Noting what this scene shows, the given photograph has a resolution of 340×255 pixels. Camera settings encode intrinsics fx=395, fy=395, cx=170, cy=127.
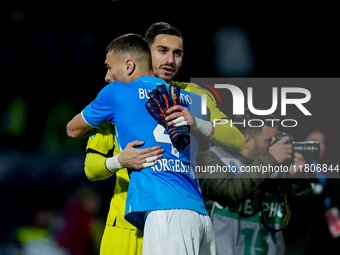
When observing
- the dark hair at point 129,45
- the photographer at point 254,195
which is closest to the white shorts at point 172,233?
the dark hair at point 129,45

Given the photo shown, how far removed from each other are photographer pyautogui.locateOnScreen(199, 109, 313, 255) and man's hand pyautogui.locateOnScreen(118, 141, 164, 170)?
1.20 metres

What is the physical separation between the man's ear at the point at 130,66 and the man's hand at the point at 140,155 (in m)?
0.45

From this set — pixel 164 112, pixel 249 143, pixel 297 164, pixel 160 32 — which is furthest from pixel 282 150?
pixel 164 112

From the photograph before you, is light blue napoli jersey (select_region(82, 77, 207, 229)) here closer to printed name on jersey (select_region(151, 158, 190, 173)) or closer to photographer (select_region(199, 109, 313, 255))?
printed name on jersey (select_region(151, 158, 190, 173))

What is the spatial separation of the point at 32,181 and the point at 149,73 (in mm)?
3629

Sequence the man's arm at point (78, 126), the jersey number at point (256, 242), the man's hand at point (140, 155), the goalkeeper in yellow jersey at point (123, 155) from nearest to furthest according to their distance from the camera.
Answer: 1. the man's hand at point (140, 155)
2. the goalkeeper in yellow jersey at point (123, 155)
3. the man's arm at point (78, 126)
4. the jersey number at point (256, 242)

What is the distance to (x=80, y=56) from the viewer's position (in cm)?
546

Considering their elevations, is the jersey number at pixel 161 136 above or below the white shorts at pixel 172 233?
above

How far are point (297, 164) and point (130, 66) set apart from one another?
166 cm

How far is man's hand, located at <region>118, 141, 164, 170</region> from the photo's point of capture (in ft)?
6.28

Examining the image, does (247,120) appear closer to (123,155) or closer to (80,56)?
(123,155)

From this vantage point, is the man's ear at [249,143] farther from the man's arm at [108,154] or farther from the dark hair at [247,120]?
the man's arm at [108,154]

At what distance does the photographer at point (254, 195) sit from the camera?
2980 mm

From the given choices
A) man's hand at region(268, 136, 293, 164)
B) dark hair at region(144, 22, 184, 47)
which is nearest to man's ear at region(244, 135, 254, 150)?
man's hand at region(268, 136, 293, 164)
